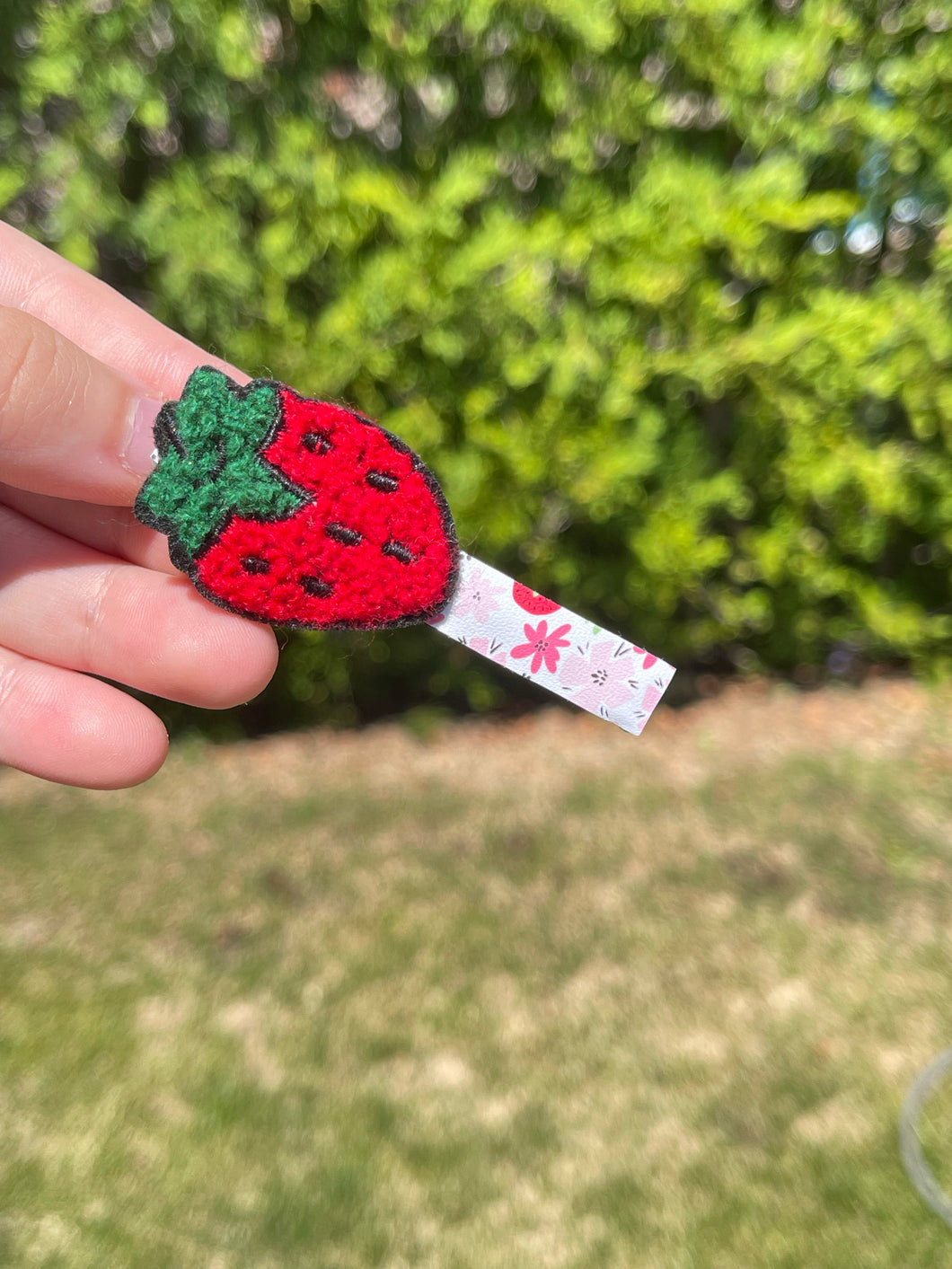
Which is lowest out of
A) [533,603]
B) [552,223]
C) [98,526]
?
[98,526]

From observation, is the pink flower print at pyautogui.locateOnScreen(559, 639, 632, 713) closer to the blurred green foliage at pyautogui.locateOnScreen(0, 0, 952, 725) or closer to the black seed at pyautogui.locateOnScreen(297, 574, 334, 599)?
the black seed at pyautogui.locateOnScreen(297, 574, 334, 599)

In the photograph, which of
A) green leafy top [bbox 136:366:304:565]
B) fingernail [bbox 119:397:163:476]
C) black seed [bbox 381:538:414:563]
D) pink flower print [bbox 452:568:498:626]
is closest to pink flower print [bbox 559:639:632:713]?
pink flower print [bbox 452:568:498:626]

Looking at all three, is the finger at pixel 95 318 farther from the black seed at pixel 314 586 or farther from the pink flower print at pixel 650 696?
the pink flower print at pixel 650 696

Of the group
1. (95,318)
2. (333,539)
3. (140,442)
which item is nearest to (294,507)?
(333,539)

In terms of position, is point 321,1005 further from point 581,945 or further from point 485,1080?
point 581,945

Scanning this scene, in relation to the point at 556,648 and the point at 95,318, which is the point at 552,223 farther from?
the point at 556,648

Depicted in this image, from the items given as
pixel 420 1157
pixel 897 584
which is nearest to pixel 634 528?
pixel 897 584
